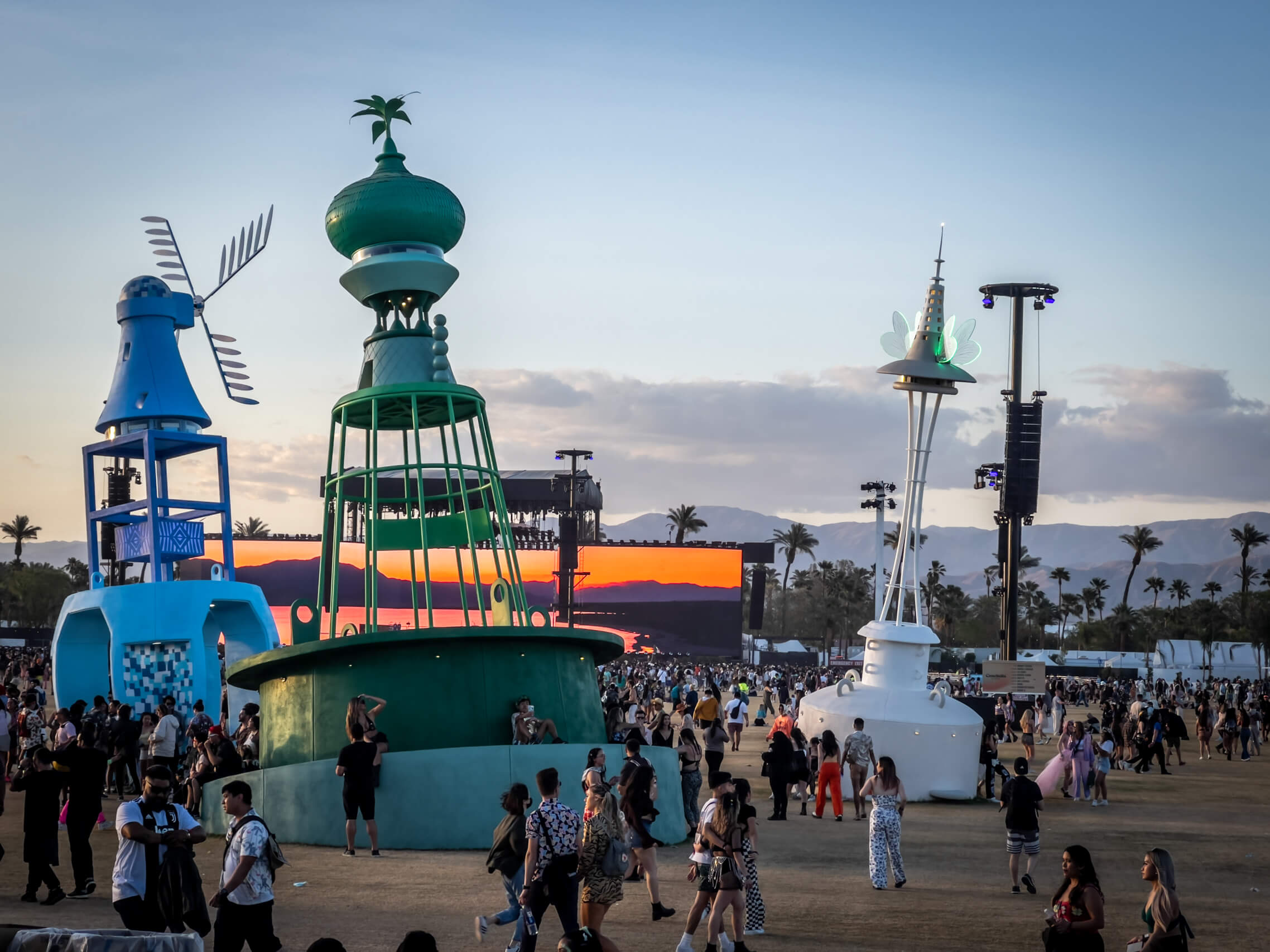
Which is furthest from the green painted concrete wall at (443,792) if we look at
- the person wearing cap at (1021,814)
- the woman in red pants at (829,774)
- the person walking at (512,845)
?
the woman in red pants at (829,774)

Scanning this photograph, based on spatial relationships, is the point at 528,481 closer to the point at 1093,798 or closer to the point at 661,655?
the point at 661,655

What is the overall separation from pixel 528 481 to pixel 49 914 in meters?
68.6

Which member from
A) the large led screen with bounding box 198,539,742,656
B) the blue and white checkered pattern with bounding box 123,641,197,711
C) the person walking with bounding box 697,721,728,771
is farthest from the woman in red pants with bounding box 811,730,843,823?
the large led screen with bounding box 198,539,742,656

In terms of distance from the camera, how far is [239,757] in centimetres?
1606

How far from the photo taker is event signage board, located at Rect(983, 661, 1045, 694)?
40.1 m

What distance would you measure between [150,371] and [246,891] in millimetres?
23291

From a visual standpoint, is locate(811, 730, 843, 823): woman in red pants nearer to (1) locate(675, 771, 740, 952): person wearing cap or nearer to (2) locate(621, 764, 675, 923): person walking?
(2) locate(621, 764, 675, 923): person walking

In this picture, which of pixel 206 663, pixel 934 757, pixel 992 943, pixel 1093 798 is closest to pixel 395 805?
pixel 992 943

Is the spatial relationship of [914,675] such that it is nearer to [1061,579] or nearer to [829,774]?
[829,774]

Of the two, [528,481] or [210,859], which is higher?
[528,481]

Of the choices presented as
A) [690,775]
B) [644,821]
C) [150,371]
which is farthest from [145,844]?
[150,371]

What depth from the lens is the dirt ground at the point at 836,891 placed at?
10.2 m

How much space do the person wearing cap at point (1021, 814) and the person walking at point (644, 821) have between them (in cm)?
337

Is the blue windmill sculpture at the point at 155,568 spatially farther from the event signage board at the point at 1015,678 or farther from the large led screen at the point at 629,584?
the large led screen at the point at 629,584
